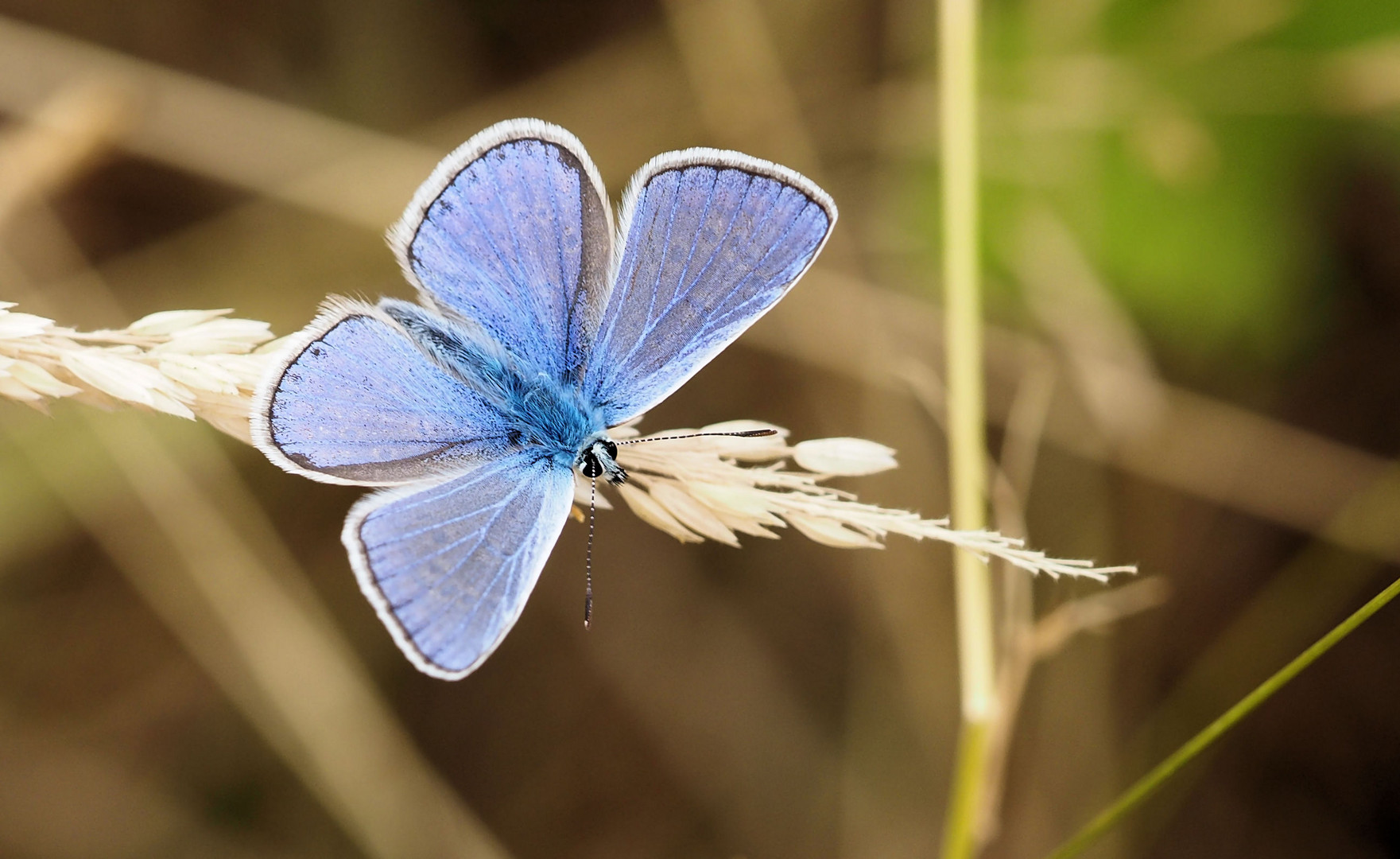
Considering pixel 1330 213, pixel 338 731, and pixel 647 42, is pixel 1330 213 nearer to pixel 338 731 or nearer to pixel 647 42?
pixel 647 42

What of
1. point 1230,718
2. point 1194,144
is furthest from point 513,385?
point 1194,144

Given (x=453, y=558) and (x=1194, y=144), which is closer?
(x=453, y=558)

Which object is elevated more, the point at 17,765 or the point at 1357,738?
the point at 17,765

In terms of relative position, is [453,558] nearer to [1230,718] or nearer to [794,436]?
[1230,718]

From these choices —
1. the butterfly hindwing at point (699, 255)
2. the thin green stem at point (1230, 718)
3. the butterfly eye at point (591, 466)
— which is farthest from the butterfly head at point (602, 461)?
the thin green stem at point (1230, 718)

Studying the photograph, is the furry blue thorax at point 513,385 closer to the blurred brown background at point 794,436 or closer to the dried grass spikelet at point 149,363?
the dried grass spikelet at point 149,363

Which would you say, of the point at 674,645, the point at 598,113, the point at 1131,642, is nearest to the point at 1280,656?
the point at 1131,642
